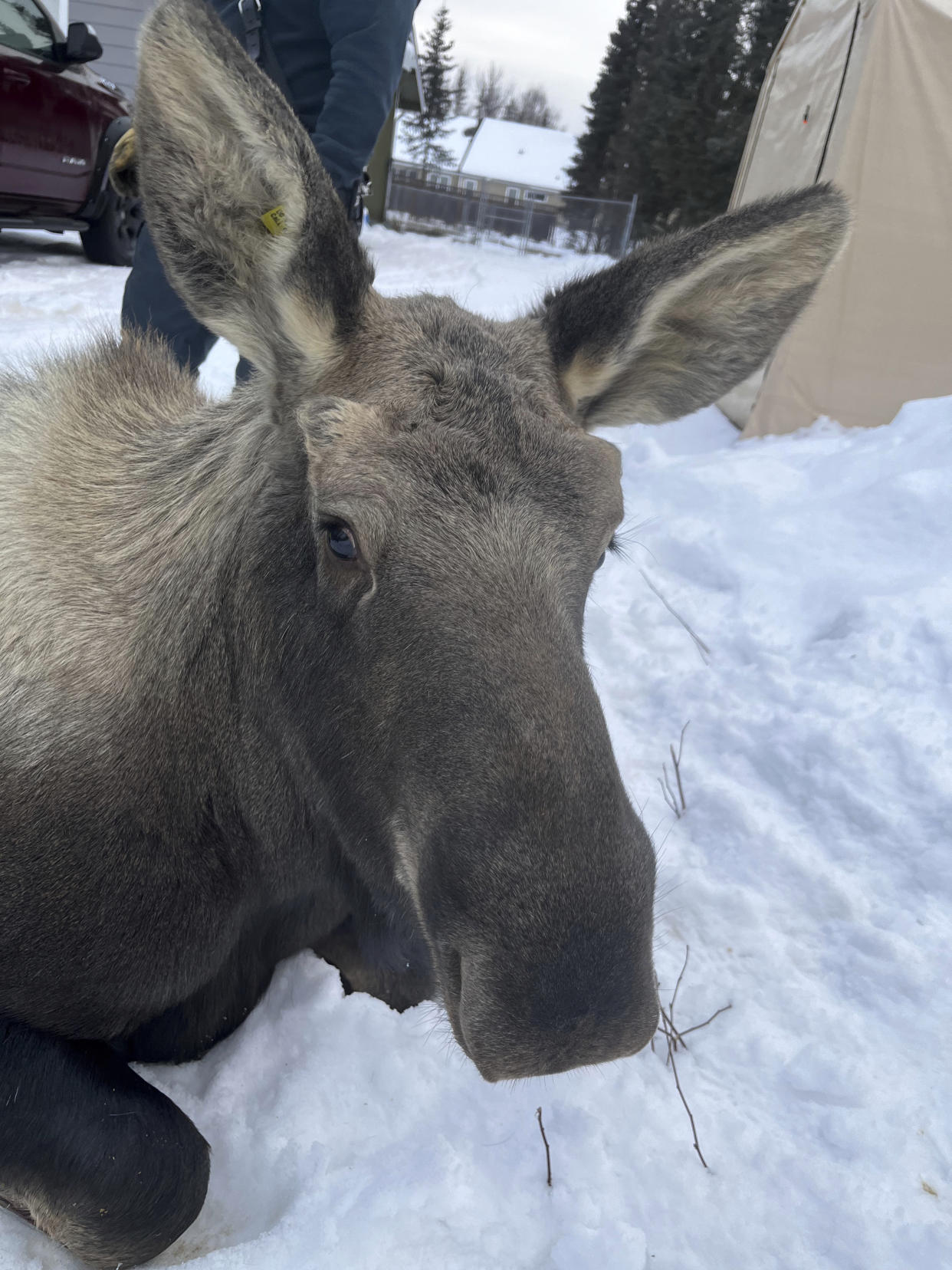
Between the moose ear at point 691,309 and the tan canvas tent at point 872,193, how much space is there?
5.27m

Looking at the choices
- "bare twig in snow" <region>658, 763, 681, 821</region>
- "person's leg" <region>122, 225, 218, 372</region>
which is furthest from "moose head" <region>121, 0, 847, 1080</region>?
"person's leg" <region>122, 225, 218, 372</region>

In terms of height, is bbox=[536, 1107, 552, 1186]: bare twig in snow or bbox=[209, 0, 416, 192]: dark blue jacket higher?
bbox=[209, 0, 416, 192]: dark blue jacket

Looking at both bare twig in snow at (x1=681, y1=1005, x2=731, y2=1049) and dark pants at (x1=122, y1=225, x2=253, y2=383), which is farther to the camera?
dark pants at (x1=122, y1=225, x2=253, y2=383)

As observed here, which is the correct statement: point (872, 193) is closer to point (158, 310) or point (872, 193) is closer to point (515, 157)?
point (158, 310)

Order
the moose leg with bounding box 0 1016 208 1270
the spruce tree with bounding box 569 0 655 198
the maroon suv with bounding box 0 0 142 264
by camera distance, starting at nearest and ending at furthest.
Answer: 1. the moose leg with bounding box 0 1016 208 1270
2. the maroon suv with bounding box 0 0 142 264
3. the spruce tree with bounding box 569 0 655 198

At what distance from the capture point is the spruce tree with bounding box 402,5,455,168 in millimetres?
62969

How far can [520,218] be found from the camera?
30.5 meters

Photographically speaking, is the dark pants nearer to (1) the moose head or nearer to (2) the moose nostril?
(1) the moose head

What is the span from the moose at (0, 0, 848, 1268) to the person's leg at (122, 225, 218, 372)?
1702mm

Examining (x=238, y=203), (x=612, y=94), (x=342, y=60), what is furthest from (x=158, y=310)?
(x=612, y=94)

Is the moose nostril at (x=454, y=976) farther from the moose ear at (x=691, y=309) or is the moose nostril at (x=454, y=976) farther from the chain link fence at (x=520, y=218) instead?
the chain link fence at (x=520, y=218)

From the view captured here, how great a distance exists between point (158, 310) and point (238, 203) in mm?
2351

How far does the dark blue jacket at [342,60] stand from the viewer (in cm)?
334

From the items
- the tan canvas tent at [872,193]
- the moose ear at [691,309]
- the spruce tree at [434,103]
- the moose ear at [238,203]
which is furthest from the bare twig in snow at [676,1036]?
the spruce tree at [434,103]
